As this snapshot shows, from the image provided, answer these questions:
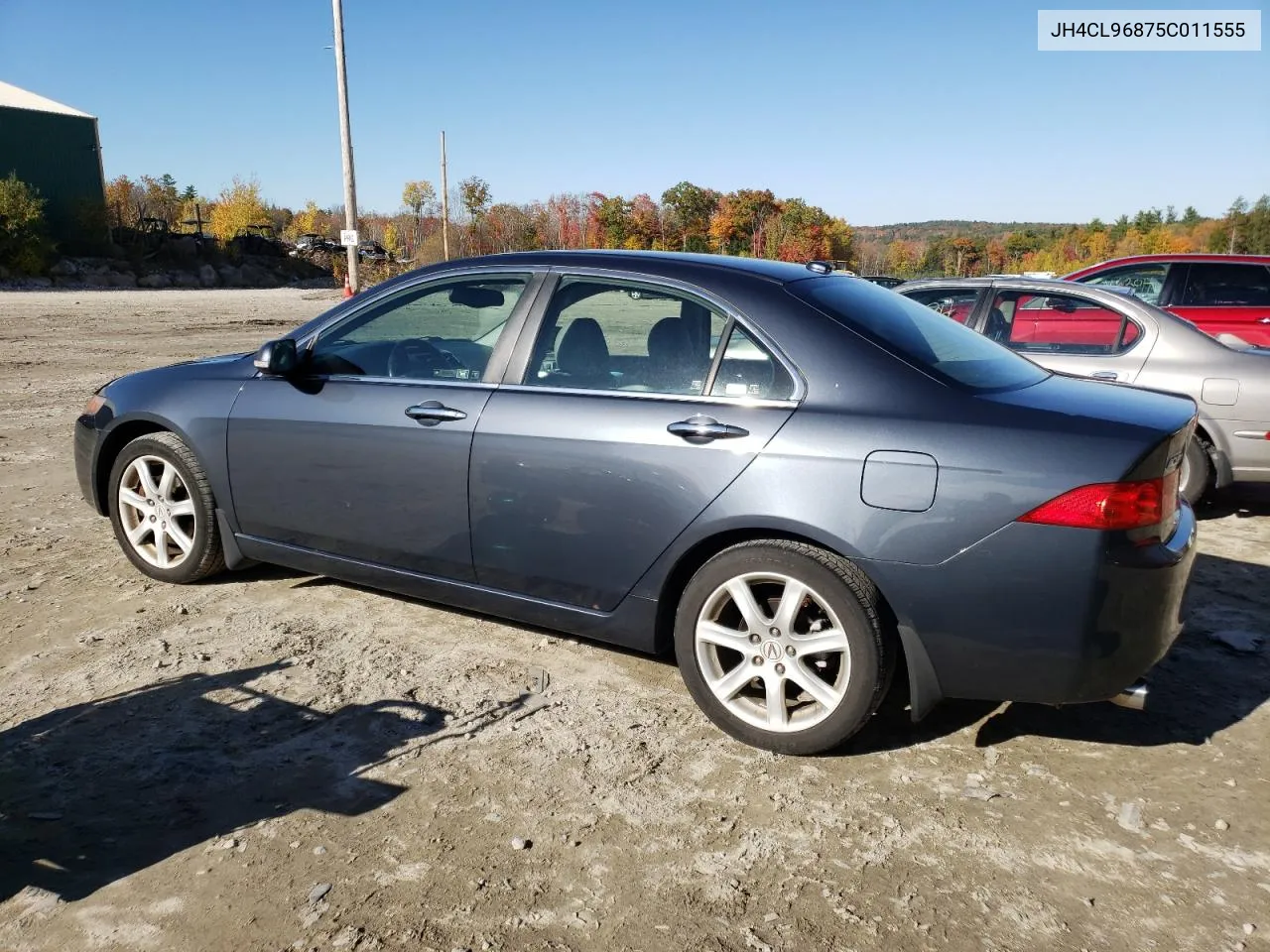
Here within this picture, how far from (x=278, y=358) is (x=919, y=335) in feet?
8.66

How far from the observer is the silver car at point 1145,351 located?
6023 mm

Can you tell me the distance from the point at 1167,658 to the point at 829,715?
1818 millimetres

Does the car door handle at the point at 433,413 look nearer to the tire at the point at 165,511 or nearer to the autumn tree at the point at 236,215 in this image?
the tire at the point at 165,511

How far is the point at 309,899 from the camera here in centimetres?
248

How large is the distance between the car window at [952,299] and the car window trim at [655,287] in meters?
3.74

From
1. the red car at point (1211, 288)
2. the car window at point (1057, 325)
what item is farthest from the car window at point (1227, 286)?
the car window at point (1057, 325)

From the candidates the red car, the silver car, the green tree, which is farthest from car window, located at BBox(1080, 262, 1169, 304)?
the green tree

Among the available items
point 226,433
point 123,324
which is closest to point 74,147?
point 123,324

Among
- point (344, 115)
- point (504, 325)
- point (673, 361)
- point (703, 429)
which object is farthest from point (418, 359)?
point (344, 115)

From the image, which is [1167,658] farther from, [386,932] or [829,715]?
[386,932]

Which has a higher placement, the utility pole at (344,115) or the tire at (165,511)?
the utility pole at (344,115)

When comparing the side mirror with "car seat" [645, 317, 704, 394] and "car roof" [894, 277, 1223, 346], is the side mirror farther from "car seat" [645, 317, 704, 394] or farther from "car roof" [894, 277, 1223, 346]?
"car roof" [894, 277, 1223, 346]

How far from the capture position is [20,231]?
46062mm

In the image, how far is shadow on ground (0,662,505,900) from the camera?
2672 mm
